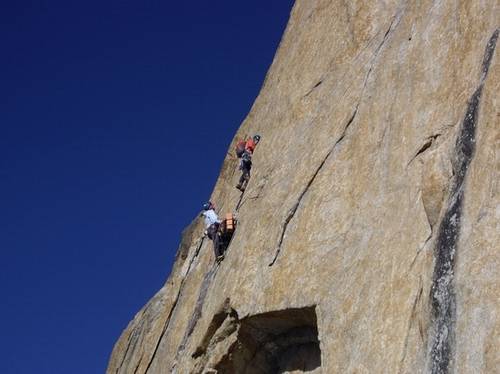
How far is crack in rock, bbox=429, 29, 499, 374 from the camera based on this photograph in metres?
14.4

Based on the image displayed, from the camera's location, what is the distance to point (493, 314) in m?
13.5

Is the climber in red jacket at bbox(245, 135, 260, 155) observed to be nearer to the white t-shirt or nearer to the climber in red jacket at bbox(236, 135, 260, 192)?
the climber in red jacket at bbox(236, 135, 260, 192)

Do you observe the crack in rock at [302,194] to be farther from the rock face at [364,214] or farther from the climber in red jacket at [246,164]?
the climber in red jacket at [246,164]

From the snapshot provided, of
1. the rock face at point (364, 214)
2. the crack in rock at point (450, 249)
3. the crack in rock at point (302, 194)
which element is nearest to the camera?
the crack in rock at point (450, 249)

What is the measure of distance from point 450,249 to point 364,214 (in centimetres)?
420

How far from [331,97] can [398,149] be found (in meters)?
4.96

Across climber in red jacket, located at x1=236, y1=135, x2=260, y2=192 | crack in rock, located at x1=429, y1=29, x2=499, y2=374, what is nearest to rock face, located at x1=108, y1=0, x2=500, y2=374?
crack in rock, located at x1=429, y1=29, x2=499, y2=374

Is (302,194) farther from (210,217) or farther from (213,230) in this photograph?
(210,217)

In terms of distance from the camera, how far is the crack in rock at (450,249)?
1438cm

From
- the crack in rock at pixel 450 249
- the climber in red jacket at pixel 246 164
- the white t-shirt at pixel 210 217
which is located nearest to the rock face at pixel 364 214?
the crack in rock at pixel 450 249

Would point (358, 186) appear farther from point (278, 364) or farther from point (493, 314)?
point (493, 314)

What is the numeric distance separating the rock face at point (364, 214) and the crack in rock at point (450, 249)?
0.03 meters

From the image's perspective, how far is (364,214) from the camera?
63.2 ft

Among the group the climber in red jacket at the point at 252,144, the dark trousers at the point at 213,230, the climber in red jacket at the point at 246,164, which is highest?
the climber in red jacket at the point at 252,144
